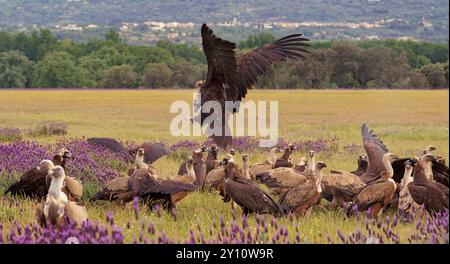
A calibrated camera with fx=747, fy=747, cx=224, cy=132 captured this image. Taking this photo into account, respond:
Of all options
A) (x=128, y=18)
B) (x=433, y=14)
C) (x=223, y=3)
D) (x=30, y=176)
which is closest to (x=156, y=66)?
(x=128, y=18)

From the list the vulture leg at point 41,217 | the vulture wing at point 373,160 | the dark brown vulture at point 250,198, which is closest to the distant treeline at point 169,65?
the vulture wing at point 373,160

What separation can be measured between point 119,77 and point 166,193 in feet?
210

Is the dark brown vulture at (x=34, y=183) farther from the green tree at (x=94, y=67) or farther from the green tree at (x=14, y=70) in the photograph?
the green tree at (x=94, y=67)

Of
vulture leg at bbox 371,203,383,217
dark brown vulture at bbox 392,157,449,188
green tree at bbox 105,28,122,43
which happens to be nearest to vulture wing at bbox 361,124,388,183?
dark brown vulture at bbox 392,157,449,188

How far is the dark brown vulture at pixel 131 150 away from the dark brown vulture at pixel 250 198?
6.35 m

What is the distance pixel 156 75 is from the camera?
74312mm

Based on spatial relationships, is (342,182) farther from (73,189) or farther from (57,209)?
(57,209)

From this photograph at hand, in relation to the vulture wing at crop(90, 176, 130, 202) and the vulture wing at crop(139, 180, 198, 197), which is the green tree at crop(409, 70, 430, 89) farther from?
the vulture wing at crop(139, 180, 198, 197)

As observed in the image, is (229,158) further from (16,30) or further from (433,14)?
(16,30)

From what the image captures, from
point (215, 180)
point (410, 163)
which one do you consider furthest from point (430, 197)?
point (215, 180)

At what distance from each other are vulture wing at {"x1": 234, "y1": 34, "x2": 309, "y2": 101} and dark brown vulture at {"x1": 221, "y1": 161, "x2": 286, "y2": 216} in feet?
21.9

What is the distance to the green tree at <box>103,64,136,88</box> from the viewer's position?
2796 inches

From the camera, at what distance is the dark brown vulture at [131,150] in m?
15.4

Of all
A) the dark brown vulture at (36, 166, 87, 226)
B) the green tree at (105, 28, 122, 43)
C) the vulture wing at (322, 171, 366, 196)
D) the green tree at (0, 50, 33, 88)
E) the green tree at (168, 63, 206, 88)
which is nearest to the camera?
the dark brown vulture at (36, 166, 87, 226)
